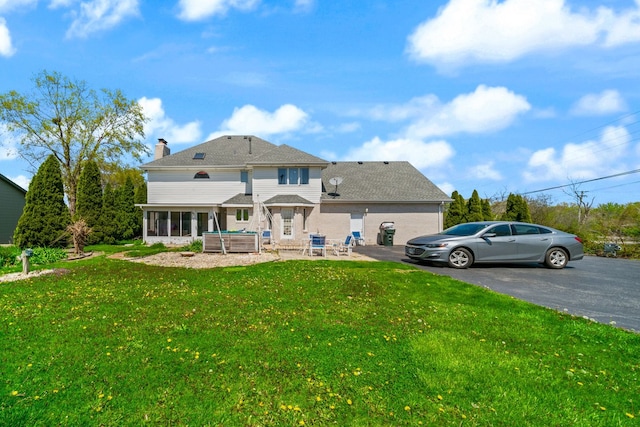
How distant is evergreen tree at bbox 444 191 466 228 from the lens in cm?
2505

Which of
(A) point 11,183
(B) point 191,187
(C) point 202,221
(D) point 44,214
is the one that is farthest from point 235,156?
(A) point 11,183

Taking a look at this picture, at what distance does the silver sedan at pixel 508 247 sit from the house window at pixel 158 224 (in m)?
18.5

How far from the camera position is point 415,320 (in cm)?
515

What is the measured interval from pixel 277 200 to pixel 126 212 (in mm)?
13806

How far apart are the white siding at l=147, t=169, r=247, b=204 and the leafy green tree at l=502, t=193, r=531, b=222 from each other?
19.0m

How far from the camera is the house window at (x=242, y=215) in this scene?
2134 centimetres

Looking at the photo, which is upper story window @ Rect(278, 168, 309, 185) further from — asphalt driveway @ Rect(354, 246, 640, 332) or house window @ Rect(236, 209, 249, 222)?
asphalt driveway @ Rect(354, 246, 640, 332)

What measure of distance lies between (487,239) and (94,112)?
32.1 m

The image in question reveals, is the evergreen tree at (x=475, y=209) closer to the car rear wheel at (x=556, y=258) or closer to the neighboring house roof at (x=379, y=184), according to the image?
the neighboring house roof at (x=379, y=184)

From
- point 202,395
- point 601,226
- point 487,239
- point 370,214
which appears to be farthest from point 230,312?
point 601,226

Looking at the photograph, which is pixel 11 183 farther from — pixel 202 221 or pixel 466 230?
pixel 466 230

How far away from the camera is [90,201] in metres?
20.9

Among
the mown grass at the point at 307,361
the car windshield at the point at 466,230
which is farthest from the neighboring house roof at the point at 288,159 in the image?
the mown grass at the point at 307,361

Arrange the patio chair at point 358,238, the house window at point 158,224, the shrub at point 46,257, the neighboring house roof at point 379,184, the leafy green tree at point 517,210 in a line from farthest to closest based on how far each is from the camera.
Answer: the house window at point 158,224
the neighboring house roof at point 379,184
the patio chair at point 358,238
the leafy green tree at point 517,210
the shrub at point 46,257
